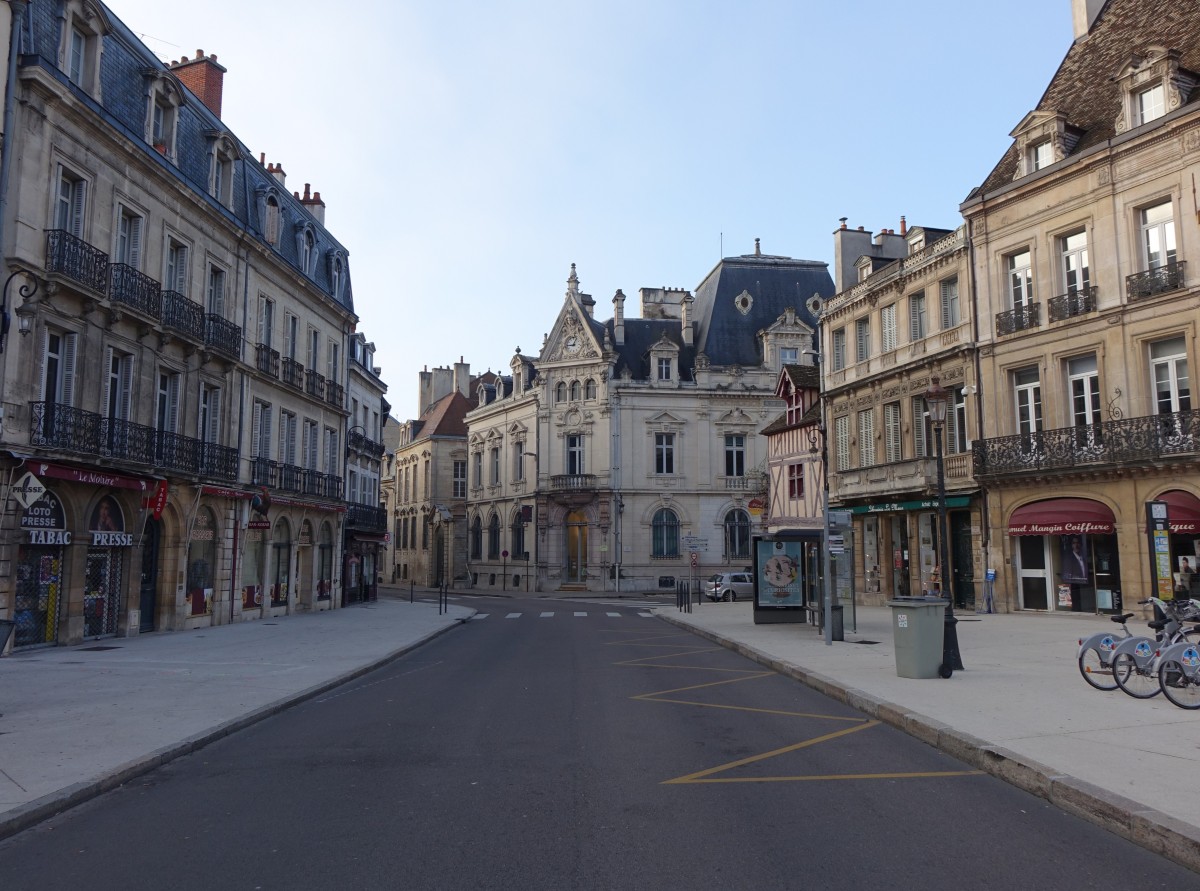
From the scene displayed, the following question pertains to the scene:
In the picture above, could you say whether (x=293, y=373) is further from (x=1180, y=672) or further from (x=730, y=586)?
(x=1180, y=672)

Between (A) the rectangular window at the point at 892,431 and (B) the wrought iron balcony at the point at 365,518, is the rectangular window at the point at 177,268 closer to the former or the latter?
(B) the wrought iron balcony at the point at 365,518

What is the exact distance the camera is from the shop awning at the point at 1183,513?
2031 centimetres

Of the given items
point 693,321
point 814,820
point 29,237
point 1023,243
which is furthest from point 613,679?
point 693,321

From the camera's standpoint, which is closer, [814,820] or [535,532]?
[814,820]

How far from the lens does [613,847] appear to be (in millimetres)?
5363

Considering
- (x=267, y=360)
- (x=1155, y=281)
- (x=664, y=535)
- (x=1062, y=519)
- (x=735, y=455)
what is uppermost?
(x=1155, y=281)

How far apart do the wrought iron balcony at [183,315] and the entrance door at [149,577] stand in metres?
4.35

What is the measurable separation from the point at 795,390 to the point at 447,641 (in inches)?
452

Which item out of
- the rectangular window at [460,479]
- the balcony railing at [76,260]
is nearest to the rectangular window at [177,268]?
the balcony railing at [76,260]

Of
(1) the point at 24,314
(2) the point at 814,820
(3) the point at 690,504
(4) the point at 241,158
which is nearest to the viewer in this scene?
(2) the point at 814,820

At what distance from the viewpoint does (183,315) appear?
70.8ft

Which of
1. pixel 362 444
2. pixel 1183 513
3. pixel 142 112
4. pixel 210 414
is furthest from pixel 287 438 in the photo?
pixel 1183 513

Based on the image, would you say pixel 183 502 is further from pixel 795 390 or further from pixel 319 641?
pixel 795 390

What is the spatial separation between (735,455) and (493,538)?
54.3ft
